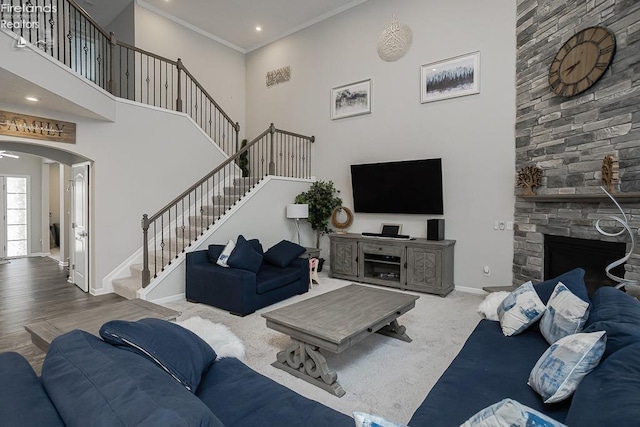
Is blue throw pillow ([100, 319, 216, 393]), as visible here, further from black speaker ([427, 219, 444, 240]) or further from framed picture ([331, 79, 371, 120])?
framed picture ([331, 79, 371, 120])

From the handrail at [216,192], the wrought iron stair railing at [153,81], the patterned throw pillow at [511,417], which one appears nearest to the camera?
the patterned throw pillow at [511,417]

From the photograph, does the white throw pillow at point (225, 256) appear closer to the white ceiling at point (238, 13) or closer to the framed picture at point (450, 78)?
the framed picture at point (450, 78)

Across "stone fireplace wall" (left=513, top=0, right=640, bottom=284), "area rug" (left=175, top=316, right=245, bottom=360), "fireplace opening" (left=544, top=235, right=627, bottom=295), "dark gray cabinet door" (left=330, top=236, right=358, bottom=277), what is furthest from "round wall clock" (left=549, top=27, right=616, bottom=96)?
"area rug" (left=175, top=316, right=245, bottom=360)

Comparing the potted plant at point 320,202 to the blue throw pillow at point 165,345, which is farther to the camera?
the potted plant at point 320,202

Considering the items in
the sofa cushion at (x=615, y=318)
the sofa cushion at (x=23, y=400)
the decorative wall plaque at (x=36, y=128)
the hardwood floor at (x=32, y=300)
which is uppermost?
the decorative wall plaque at (x=36, y=128)

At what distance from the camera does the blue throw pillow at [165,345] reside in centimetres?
141

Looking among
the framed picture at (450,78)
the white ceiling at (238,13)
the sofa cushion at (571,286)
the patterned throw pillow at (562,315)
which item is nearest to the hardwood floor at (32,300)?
the patterned throw pillow at (562,315)

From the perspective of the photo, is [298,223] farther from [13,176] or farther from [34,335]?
[13,176]

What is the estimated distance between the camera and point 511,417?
85cm

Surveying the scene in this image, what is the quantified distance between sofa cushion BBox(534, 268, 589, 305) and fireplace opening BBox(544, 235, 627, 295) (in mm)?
1484

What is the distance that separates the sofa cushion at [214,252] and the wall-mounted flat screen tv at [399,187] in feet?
8.62

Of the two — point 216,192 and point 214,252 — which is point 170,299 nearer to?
point 214,252

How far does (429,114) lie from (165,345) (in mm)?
5085

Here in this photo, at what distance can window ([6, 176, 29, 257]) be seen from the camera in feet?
27.1
